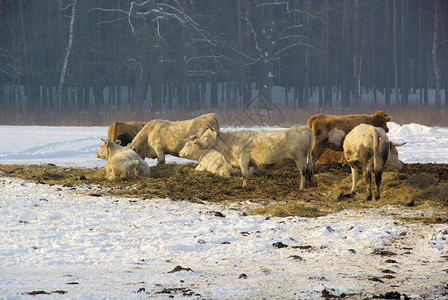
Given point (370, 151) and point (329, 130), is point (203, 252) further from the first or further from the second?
point (329, 130)

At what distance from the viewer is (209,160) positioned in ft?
40.4

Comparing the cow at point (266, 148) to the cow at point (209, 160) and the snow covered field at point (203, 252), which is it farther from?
the snow covered field at point (203, 252)

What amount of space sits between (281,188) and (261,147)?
2.82ft

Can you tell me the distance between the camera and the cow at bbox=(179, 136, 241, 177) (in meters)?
11.9

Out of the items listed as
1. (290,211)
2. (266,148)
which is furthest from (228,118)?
(290,211)

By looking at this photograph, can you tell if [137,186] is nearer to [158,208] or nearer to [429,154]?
[158,208]

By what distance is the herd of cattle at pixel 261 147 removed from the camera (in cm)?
932

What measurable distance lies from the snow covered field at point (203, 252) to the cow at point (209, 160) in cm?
292

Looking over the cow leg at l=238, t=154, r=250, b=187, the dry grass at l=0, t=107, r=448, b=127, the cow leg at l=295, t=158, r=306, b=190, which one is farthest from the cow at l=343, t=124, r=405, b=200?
the dry grass at l=0, t=107, r=448, b=127

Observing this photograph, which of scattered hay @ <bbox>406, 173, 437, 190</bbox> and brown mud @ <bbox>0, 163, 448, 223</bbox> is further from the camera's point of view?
scattered hay @ <bbox>406, 173, 437, 190</bbox>

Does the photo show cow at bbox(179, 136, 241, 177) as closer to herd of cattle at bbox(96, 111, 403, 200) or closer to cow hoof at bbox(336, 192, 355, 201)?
herd of cattle at bbox(96, 111, 403, 200)

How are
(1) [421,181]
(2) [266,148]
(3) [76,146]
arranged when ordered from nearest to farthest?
(1) [421,181] → (2) [266,148] → (3) [76,146]

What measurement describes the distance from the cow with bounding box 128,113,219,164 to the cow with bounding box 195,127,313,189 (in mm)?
2165

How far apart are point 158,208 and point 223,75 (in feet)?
145
